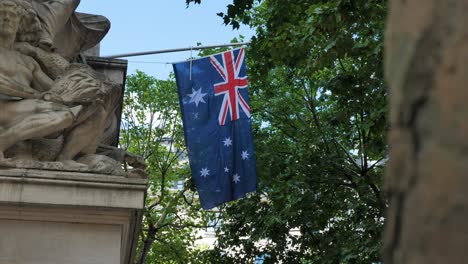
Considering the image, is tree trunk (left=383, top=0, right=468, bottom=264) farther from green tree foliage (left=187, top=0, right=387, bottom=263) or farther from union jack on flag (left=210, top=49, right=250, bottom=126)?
union jack on flag (left=210, top=49, right=250, bottom=126)

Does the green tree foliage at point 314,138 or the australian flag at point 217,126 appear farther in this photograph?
the australian flag at point 217,126

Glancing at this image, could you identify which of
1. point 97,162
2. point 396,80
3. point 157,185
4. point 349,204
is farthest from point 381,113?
point 157,185

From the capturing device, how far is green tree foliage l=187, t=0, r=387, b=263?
532 inches

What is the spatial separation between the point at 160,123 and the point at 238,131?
48.2 feet

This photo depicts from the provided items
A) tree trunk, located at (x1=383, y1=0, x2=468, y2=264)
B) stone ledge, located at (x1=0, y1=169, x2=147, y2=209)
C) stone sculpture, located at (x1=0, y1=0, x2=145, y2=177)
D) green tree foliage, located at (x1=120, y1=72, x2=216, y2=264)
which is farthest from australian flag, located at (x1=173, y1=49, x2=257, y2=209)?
tree trunk, located at (x1=383, y1=0, x2=468, y2=264)

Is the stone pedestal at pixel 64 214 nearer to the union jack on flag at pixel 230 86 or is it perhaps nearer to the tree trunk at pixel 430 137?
the tree trunk at pixel 430 137

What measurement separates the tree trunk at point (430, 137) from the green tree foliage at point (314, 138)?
11376 millimetres

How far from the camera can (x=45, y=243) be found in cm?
736

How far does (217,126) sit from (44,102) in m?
6.79

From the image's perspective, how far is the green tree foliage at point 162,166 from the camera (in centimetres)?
2639

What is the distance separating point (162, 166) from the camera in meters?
28.1

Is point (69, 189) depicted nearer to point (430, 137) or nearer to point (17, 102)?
point (17, 102)

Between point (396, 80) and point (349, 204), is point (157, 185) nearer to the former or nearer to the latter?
point (349, 204)

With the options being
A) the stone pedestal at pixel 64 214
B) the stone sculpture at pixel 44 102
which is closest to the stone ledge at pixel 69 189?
the stone pedestal at pixel 64 214
